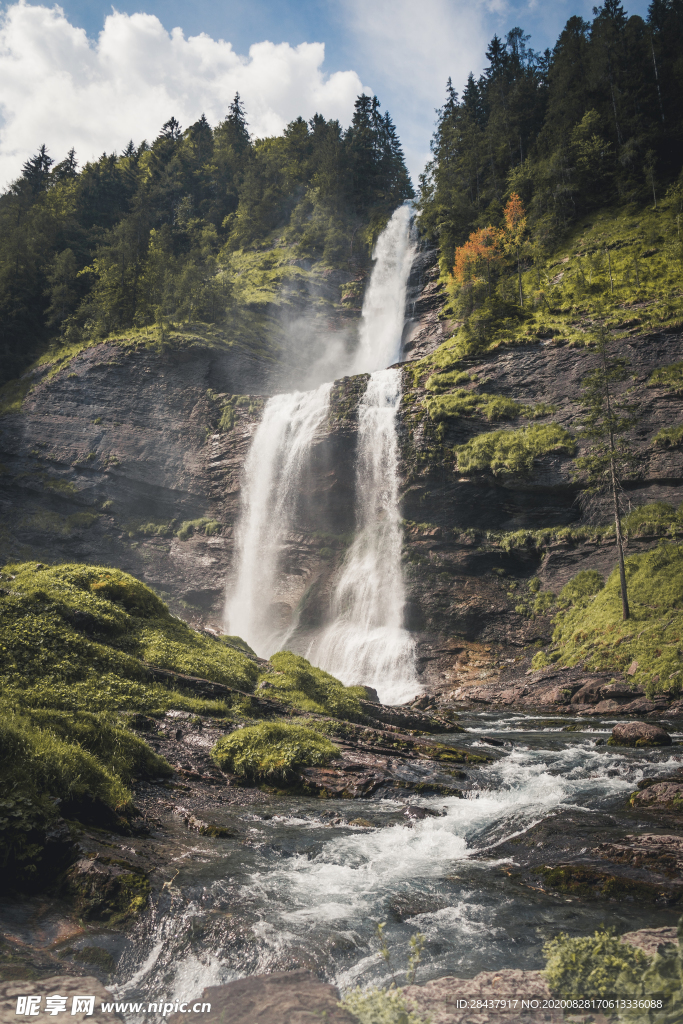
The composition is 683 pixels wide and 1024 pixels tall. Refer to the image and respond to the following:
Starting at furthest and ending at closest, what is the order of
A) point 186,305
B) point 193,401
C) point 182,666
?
point 186,305
point 193,401
point 182,666

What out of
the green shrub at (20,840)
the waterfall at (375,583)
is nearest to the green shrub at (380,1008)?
the green shrub at (20,840)

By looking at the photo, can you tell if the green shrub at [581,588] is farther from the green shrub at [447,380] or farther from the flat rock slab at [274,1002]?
the flat rock slab at [274,1002]

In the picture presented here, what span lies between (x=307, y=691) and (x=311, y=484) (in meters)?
22.1

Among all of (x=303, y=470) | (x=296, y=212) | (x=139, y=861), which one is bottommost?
(x=139, y=861)

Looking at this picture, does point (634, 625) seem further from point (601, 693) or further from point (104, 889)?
point (104, 889)

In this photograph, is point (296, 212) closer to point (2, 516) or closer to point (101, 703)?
point (2, 516)

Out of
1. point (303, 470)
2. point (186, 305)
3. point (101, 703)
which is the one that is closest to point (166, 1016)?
point (101, 703)

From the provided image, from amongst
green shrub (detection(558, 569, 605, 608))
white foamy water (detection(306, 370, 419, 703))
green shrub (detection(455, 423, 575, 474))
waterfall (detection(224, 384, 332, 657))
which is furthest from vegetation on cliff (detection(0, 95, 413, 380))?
green shrub (detection(558, 569, 605, 608))

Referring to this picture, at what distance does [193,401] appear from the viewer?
4159 centimetres

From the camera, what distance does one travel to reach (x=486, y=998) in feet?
11.4

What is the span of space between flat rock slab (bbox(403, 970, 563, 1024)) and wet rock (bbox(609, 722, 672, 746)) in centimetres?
1071

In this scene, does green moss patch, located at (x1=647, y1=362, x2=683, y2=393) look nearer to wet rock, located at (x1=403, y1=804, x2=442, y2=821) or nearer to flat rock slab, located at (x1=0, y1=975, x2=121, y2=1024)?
wet rock, located at (x1=403, y1=804, x2=442, y2=821)

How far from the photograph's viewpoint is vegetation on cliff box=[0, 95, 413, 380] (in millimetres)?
48969

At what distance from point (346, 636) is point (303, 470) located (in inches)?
442
